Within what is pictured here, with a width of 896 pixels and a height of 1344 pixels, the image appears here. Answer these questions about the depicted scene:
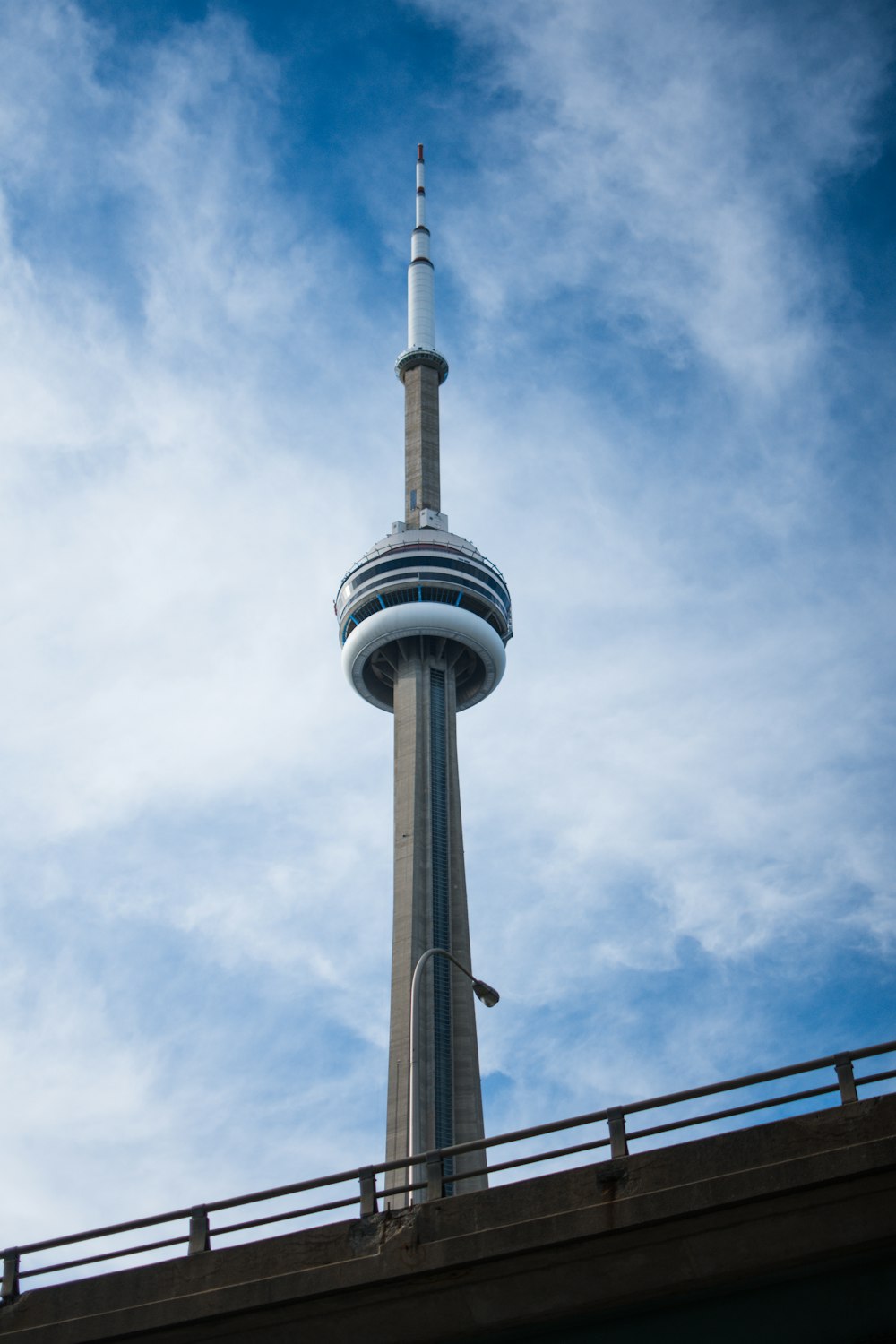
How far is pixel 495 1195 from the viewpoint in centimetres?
1627

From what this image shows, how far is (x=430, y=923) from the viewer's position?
76125 millimetres

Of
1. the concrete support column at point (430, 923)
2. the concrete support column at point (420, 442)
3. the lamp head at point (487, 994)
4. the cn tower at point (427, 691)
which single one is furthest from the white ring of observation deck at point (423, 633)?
the lamp head at point (487, 994)

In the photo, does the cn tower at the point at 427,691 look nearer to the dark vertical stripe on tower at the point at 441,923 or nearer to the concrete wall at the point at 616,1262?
the dark vertical stripe on tower at the point at 441,923

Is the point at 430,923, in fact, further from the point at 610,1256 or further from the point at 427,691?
the point at 610,1256

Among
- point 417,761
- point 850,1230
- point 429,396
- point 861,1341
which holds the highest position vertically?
point 429,396

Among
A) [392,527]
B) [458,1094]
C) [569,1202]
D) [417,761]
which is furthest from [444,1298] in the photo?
[392,527]

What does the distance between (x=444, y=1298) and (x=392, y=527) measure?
76033mm

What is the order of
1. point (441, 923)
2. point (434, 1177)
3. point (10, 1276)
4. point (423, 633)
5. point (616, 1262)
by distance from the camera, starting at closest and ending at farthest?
point (616, 1262), point (434, 1177), point (10, 1276), point (441, 923), point (423, 633)

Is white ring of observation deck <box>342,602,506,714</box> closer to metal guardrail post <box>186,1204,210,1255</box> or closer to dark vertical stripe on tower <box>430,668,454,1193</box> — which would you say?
dark vertical stripe on tower <box>430,668,454,1193</box>

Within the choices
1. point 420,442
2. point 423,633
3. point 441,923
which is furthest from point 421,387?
point 441,923

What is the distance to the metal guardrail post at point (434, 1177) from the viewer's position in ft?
55.5

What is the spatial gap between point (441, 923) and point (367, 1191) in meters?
60.0

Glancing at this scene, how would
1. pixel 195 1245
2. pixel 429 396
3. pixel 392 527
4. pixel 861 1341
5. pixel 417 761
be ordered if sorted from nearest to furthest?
pixel 861 1341 → pixel 195 1245 → pixel 417 761 → pixel 392 527 → pixel 429 396

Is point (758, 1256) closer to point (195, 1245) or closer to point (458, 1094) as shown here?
point (195, 1245)
